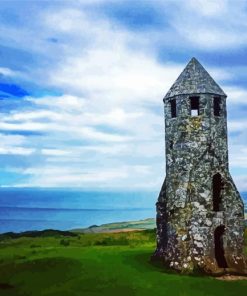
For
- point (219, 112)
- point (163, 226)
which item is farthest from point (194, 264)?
point (219, 112)

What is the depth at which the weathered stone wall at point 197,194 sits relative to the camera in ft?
95.1

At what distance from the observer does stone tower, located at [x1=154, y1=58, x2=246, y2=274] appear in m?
29.1

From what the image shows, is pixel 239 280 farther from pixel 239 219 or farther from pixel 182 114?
pixel 182 114

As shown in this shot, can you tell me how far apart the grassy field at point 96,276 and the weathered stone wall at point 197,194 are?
1.60m

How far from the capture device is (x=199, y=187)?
2977cm

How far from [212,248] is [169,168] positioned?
4980 millimetres

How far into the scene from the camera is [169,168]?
102ft

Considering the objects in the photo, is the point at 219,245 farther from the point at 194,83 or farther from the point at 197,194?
the point at 194,83

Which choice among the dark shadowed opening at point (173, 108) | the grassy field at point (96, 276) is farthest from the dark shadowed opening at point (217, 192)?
the grassy field at point (96, 276)

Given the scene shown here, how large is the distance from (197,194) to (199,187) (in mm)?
406

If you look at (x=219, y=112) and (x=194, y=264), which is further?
(x=219, y=112)

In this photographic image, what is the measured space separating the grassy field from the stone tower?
1.76 meters

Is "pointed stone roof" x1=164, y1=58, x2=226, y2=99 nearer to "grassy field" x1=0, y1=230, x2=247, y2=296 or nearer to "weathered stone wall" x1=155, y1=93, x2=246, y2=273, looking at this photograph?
"weathered stone wall" x1=155, y1=93, x2=246, y2=273

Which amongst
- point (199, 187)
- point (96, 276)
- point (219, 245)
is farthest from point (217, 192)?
point (96, 276)
